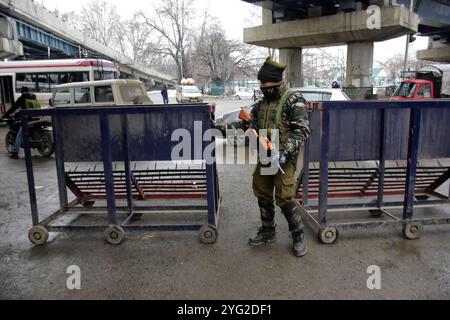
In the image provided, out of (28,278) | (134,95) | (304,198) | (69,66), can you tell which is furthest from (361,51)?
(28,278)

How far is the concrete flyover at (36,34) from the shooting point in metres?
13.9

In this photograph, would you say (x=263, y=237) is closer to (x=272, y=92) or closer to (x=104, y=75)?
(x=272, y=92)

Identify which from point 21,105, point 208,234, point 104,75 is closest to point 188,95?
point 104,75

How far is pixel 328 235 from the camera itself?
13.1ft

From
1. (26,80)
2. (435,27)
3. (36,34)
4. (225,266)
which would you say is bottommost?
(225,266)

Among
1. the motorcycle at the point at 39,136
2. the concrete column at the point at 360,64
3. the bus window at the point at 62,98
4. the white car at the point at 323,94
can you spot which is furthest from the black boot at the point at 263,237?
the concrete column at the point at 360,64

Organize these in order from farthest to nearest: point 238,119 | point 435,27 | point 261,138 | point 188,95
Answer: point 188,95 < point 435,27 < point 238,119 < point 261,138

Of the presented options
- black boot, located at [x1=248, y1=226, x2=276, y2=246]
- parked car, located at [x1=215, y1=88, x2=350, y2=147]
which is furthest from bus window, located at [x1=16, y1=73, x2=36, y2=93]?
black boot, located at [x1=248, y1=226, x2=276, y2=246]

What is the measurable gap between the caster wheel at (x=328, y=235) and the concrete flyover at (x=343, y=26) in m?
14.2

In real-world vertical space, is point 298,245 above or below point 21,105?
below

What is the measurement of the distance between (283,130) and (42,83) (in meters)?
19.1

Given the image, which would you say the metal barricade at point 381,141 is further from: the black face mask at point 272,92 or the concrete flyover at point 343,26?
the concrete flyover at point 343,26

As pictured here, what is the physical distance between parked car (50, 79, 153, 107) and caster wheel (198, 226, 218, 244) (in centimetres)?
797
